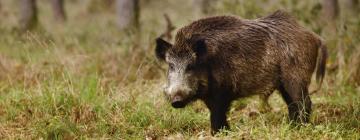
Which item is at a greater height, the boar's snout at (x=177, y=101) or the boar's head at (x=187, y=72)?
the boar's head at (x=187, y=72)

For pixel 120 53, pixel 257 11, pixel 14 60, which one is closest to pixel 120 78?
pixel 120 53

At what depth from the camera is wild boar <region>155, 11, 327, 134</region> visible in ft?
18.6

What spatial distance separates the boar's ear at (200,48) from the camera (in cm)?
564

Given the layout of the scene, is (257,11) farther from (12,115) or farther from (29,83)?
(12,115)

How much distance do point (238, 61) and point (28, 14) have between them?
10.4m

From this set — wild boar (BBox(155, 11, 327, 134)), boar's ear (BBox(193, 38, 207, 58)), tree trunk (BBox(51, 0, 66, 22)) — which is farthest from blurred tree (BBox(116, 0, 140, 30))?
boar's ear (BBox(193, 38, 207, 58))

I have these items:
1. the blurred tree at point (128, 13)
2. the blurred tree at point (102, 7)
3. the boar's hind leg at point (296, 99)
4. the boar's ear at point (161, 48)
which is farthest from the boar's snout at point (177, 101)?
the blurred tree at point (102, 7)

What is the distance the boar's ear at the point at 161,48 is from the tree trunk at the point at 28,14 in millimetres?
9540

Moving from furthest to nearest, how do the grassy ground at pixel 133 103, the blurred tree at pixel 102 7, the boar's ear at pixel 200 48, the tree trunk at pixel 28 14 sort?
the blurred tree at pixel 102 7 < the tree trunk at pixel 28 14 < the grassy ground at pixel 133 103 < the boar's ear at pixel 200 48

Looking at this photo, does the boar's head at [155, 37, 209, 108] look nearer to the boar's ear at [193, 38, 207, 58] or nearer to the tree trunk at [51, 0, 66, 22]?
the boar's ear at [193, 38, 207, 58]

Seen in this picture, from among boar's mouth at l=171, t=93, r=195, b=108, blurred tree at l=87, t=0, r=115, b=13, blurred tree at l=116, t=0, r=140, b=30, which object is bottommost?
boar's mouth at l=171, t=93, r=195, b=108

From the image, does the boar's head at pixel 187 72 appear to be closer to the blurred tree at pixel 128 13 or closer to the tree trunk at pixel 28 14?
the blurred tree at pixel 128 13

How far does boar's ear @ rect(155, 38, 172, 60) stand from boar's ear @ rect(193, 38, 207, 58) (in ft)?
1.06

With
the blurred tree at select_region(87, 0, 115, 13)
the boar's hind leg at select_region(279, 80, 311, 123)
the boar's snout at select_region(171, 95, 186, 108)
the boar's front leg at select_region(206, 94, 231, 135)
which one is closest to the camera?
the boar's snout at select_region(171, 95, 186, 108)
